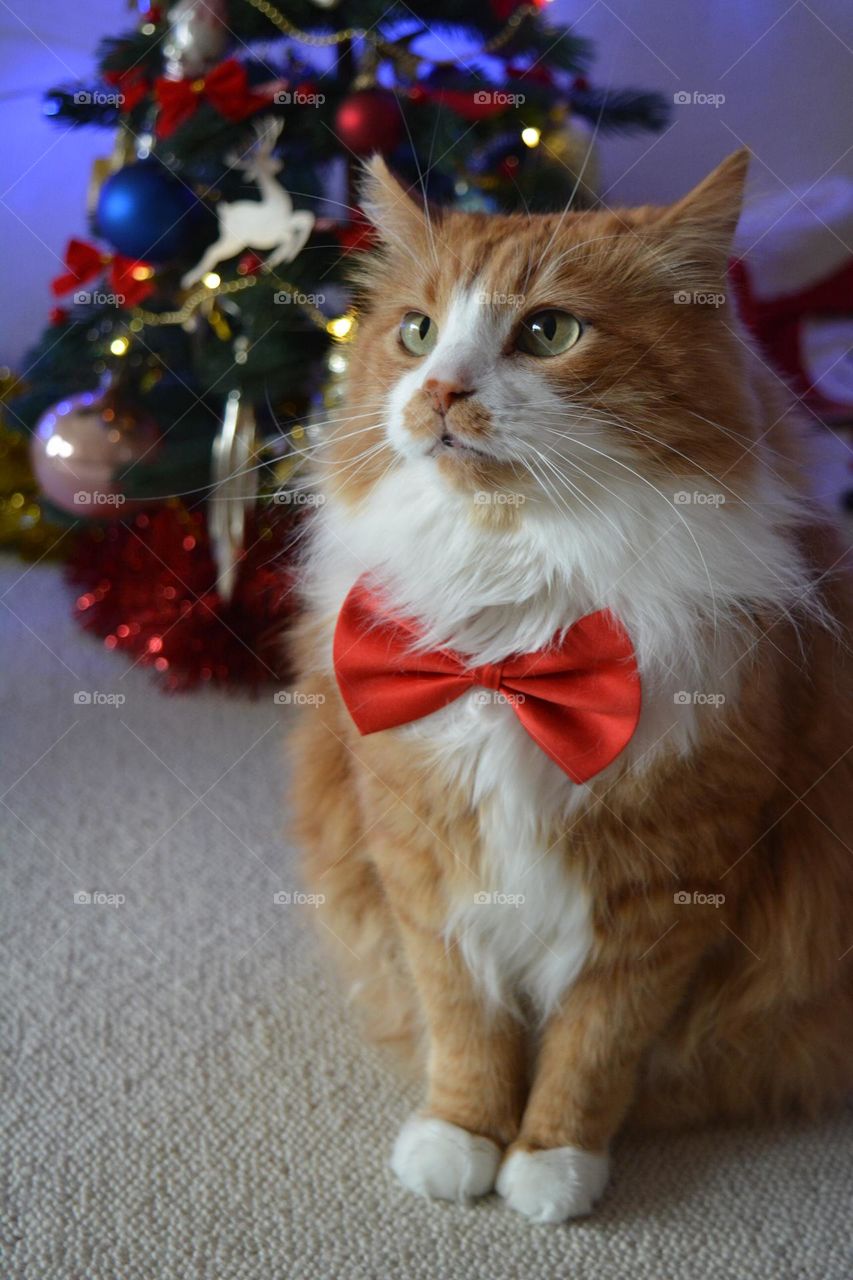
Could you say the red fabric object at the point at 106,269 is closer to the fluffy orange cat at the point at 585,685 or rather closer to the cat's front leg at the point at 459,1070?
the fluffy orange cat at the point at 585,685

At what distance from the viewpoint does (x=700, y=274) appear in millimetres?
1082

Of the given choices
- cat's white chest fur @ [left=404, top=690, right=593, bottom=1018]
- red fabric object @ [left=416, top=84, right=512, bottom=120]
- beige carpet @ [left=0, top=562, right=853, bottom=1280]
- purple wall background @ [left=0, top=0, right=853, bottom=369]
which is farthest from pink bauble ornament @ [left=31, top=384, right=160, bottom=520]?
cat's white chest fur @ [left=404, top=690, right=593, bottom=1018]

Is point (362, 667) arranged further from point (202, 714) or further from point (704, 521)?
point (202, 714)

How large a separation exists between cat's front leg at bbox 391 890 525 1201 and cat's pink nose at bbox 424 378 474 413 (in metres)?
0.58

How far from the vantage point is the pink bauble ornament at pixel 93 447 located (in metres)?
2.27

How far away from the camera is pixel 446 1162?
119cm

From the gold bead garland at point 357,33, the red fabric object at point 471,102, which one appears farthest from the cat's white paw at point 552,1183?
the gold bead garland at point 357,33

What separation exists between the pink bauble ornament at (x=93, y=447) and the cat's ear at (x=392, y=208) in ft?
3.70

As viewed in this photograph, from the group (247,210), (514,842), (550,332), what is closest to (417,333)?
(550,332)

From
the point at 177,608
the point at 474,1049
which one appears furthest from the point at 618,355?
the point at 177,608

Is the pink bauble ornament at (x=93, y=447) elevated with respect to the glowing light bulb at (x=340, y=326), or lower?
lower

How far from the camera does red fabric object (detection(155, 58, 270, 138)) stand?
1883 mm

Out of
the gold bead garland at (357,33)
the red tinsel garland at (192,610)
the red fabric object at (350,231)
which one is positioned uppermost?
the gold bead garland at (357,33)

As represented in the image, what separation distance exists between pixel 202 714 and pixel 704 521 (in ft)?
4.96
